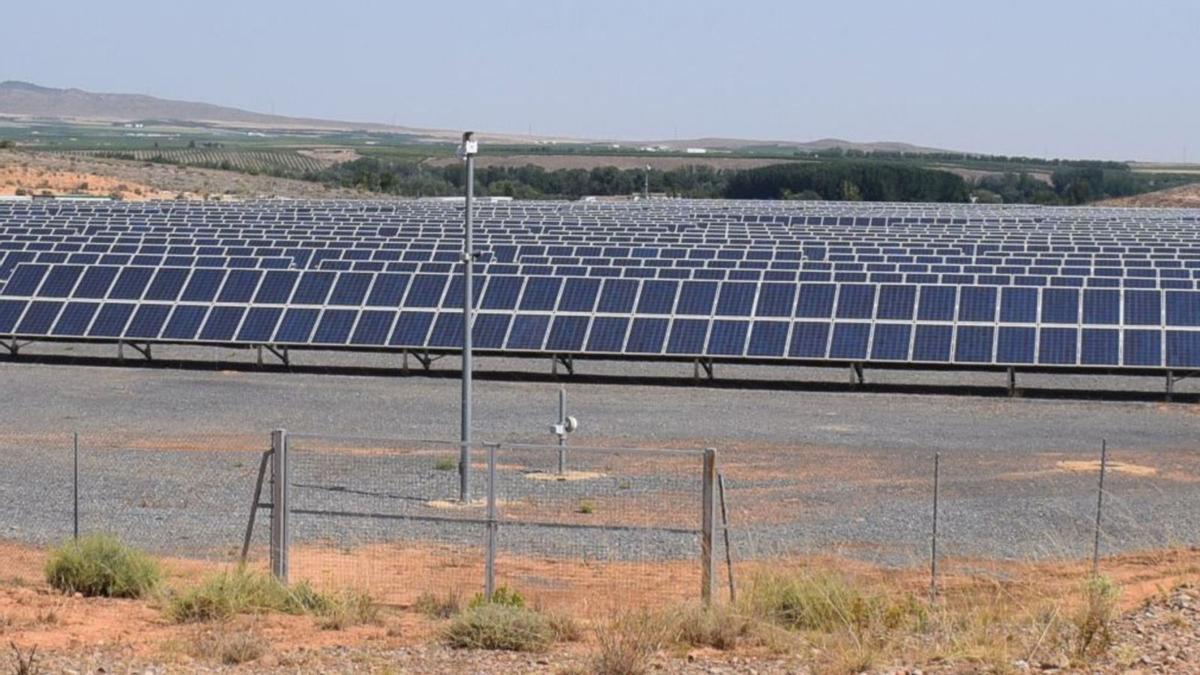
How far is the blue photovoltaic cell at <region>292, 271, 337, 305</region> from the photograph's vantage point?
3497cm

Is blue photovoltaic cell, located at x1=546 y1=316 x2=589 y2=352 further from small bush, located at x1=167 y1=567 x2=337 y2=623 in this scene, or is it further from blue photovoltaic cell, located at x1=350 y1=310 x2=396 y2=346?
small bush, located at x1=167 y1=567 x2=337 y2=623

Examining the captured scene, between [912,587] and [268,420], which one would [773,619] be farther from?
→ [268,420]

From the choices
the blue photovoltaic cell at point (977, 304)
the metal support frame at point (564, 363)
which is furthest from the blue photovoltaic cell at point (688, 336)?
the blue photovoltaic cell at point (977, 304)

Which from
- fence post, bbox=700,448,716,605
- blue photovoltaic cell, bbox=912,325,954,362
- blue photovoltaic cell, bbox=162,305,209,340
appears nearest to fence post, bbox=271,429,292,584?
fence post, bbox=700,448,716,605

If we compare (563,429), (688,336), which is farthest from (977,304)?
(563,429)

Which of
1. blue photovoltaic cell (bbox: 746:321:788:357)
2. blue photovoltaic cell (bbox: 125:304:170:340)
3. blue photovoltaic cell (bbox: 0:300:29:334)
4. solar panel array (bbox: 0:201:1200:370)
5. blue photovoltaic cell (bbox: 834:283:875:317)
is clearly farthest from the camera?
blue photovoltaic cell (bbox: 0:300:29:334)

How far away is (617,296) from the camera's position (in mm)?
33938

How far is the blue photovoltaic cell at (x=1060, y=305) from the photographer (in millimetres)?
32156

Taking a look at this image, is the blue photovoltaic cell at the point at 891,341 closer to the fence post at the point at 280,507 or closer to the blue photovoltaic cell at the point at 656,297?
the blue photovoltaic cell at the point at 656,297

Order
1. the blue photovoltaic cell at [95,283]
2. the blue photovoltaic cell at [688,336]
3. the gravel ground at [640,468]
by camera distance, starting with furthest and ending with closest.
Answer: the blue photovoltaic cell at [95,283] < the blue photovoltaic cell at [688,336] < the gravel ground at [640,468]

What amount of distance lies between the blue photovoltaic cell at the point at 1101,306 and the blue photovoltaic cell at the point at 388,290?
12360 mm

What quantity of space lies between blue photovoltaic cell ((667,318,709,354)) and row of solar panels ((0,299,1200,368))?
0.02m

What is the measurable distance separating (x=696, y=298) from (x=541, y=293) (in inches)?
113

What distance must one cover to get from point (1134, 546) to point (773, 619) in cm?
612
